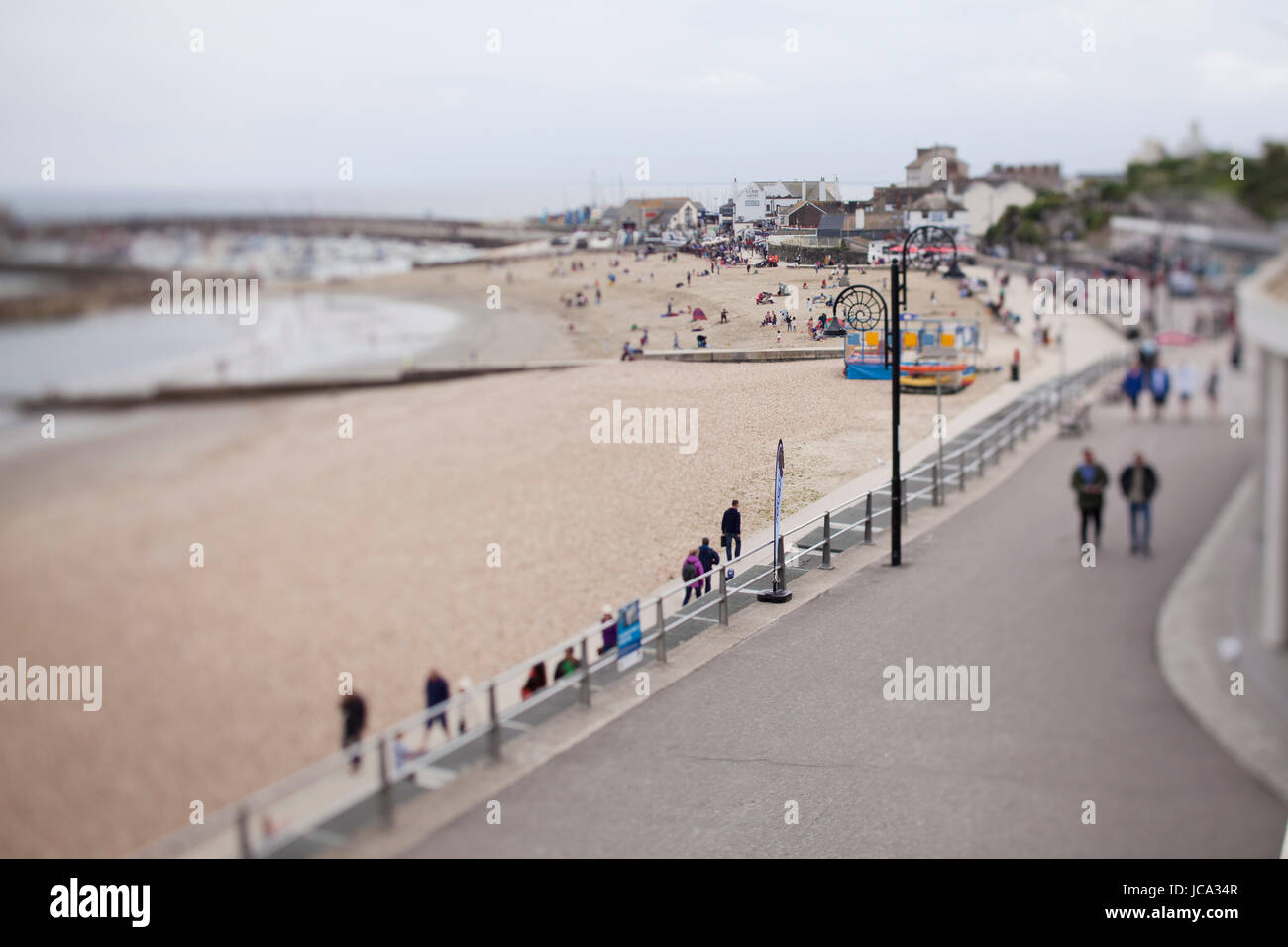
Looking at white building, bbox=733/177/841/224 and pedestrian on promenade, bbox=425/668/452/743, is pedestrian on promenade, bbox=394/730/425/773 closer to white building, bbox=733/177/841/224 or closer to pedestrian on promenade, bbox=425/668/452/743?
pedestrian on promenade, bbox=425/668/452/743

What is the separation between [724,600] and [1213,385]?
215 cm

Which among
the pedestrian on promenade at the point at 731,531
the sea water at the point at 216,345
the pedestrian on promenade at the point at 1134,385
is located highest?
the sea water at the point at 216,345

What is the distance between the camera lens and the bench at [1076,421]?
5777 millimetres

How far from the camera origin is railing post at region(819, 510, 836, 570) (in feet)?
12.7

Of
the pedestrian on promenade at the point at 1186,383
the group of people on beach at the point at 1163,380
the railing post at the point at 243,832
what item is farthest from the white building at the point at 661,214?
the railing post at the point at 243,832

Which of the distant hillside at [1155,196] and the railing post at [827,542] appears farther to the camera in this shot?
the railing post at [827,542]

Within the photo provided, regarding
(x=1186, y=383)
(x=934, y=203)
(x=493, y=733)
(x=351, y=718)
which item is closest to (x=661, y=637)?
(x=493, y=733)

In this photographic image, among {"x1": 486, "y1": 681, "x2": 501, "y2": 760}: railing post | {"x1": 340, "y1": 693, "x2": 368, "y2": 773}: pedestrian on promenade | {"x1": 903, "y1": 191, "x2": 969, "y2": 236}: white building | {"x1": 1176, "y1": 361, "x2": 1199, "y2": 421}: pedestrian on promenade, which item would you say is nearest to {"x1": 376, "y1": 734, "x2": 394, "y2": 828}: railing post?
{"x1": 340, "y1": 693, "x2": 368, "y2": 773}: pedestrian on promenade

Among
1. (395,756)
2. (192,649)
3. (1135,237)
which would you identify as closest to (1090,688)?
(1135,237)

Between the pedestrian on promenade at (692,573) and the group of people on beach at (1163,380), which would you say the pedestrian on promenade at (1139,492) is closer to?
the group of people on beach at (1163,380)

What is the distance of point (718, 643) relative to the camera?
3.50 meters

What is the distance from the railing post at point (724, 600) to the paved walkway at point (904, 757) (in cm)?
12

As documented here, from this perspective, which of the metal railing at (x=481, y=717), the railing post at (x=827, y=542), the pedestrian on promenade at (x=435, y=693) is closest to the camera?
the metal railing at (x=481, y=717)
